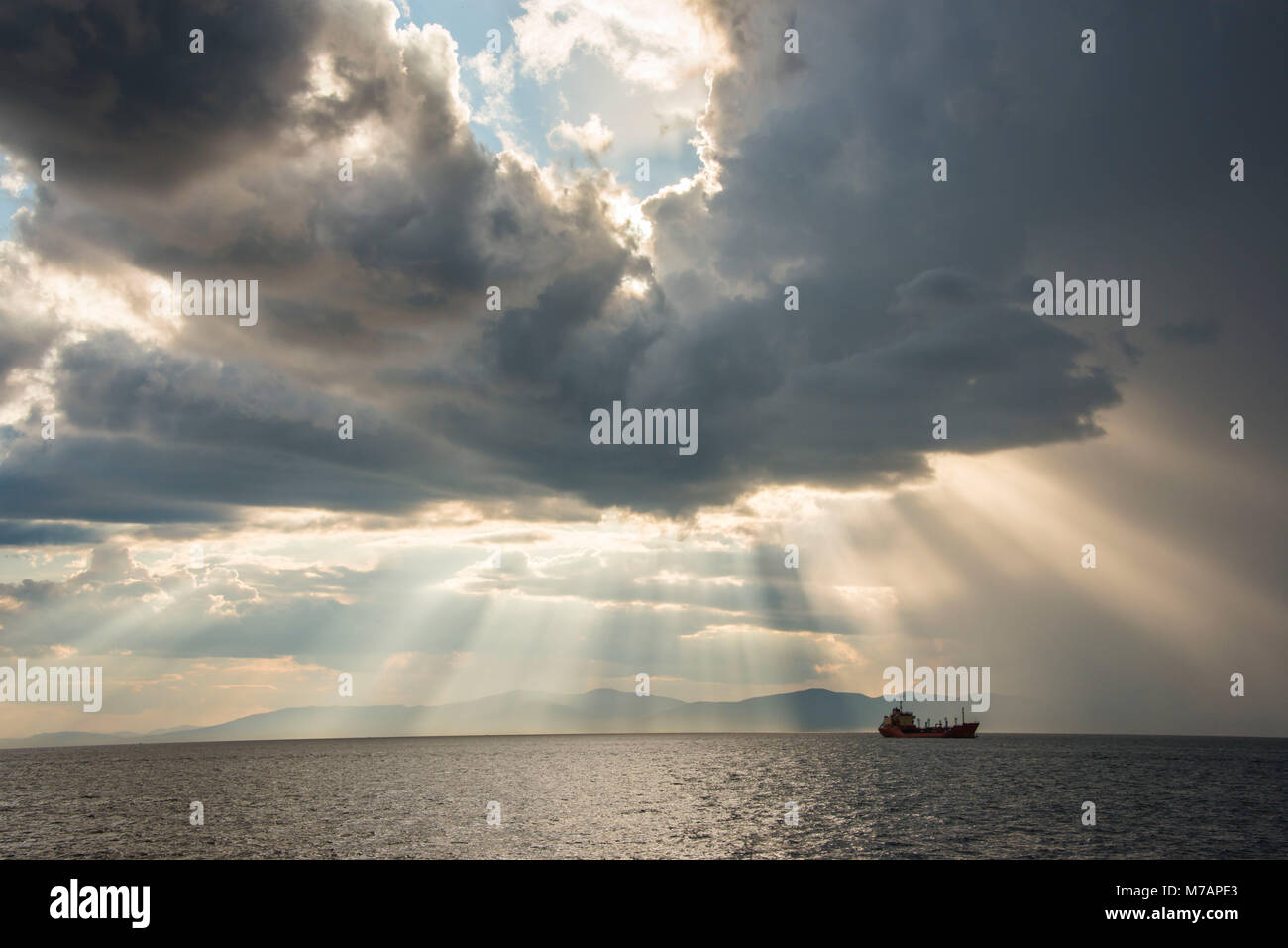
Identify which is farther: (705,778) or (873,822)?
(705,778)

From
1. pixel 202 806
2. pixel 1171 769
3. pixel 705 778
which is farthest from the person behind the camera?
pixel 1171 769
